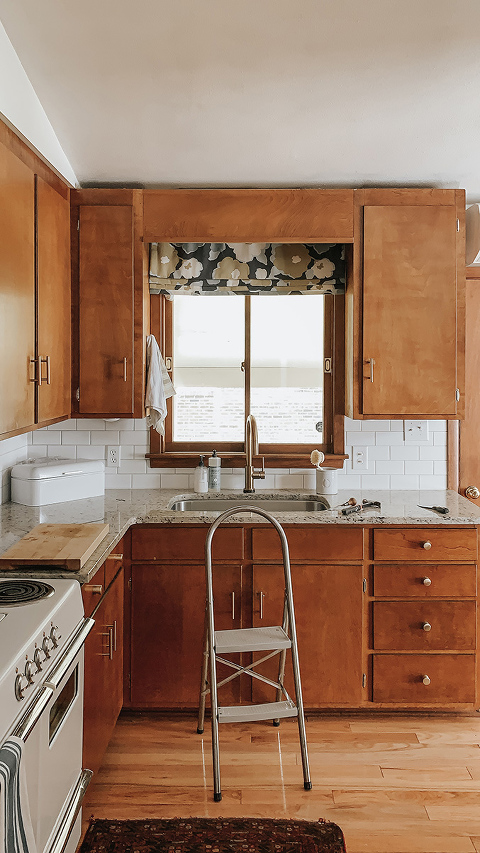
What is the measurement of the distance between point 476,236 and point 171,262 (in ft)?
4.91

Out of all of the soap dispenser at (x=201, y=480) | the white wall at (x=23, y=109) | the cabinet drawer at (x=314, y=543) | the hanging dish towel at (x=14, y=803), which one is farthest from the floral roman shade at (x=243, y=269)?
the hanging dish towel at (x=14, y=803)

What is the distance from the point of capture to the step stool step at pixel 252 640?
2.46 metres

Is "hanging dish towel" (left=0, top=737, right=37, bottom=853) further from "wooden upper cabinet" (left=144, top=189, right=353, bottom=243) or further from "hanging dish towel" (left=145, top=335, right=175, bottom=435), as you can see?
"wooden upper cabinet" (left=144, top=189, right=353, bottom=243)

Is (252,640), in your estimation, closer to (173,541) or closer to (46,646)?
(173,541)

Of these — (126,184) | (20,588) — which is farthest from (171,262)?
(20,588)

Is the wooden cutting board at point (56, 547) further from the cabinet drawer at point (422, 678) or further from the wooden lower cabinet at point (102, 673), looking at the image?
the cabinet drawer at point (422, 678)

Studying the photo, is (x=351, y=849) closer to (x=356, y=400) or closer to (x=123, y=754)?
(x=123, y=754)

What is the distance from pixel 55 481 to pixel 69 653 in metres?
1.37

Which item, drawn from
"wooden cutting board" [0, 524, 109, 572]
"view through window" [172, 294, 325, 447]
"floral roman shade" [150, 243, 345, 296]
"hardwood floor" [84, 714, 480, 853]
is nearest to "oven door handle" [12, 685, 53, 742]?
"wooden cutting board" [0, 524, 109, 572]

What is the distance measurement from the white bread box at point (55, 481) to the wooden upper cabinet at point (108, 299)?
0.27 meters

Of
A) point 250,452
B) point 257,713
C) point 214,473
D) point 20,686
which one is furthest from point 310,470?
point 20,686

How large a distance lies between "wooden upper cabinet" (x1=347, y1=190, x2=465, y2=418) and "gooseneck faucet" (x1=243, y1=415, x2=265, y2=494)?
57 centimetres

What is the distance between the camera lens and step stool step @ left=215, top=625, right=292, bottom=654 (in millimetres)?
2455

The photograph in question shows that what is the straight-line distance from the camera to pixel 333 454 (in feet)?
11.8
